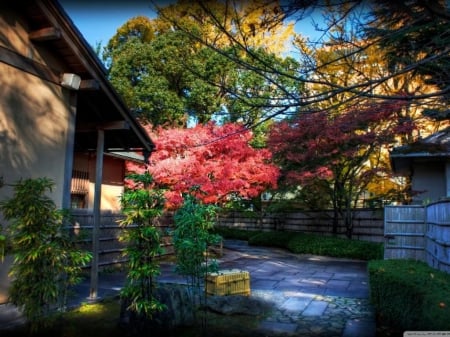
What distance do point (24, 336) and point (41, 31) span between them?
13.1 feet

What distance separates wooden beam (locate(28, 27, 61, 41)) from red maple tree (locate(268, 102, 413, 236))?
7.33 metres

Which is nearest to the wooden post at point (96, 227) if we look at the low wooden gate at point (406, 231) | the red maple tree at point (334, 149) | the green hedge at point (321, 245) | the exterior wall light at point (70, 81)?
the exterior wall light at point (70, 81)

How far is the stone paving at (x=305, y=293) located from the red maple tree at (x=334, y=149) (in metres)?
2.76

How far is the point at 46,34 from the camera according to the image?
5289 millimetres

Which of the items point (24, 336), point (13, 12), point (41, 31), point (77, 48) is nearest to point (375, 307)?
point (24, 336)

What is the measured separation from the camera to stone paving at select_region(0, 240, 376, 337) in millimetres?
4773

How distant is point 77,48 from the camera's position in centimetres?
562

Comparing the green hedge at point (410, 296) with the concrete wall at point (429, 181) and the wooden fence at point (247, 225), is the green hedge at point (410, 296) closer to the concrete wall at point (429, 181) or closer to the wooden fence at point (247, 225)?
the wooden fence at point (247, 225)

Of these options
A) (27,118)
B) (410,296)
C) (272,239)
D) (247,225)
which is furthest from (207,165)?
(247,225)

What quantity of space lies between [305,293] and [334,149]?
6.47 metres

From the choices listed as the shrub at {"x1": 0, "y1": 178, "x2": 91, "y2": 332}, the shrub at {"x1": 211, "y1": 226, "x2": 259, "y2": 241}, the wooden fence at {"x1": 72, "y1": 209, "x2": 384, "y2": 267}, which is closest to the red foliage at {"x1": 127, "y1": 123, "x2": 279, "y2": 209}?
the wooden fence at {"x1": 72, "y1": 209, "x2": 384, "y2": 267}

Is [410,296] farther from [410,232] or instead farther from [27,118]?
[27,118]

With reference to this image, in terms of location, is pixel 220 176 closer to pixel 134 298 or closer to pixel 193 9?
pixel 134 298

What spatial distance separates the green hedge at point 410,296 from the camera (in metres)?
3.43
